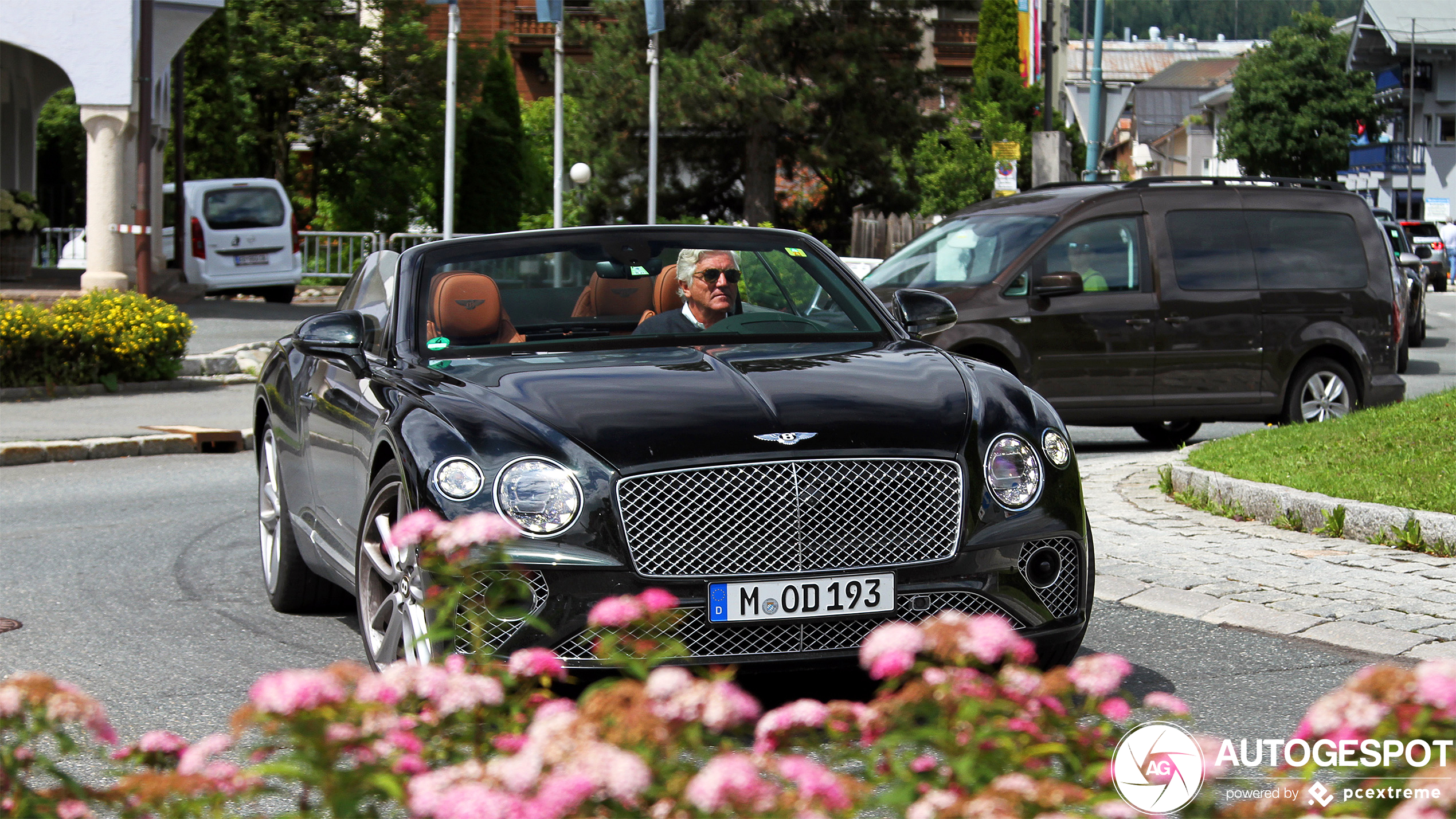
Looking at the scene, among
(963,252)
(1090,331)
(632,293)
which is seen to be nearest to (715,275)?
(632,293)

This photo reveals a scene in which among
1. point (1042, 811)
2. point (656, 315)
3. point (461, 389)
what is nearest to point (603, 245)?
point (656, 315)

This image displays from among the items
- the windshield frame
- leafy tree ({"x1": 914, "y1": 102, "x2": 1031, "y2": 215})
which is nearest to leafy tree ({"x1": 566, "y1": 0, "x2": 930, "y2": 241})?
leafy tree ({"x1": 914, "y1": 102, "x2": 1031, "y2": 215})

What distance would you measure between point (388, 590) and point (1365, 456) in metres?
6.21

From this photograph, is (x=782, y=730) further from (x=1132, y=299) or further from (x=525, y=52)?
(x=525, y=52)

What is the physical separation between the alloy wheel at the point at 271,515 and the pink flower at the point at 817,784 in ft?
17.2

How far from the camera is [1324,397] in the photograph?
12969mm

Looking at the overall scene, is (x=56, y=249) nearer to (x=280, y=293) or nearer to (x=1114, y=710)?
(x=280, y=293)

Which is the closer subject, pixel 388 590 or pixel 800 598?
pixel 800 598

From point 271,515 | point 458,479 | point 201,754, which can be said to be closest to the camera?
point 201,754

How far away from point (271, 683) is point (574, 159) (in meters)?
43.9

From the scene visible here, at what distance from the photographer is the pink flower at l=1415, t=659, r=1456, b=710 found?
7.02ft

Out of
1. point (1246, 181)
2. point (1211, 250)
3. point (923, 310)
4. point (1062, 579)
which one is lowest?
point (1062, 579)

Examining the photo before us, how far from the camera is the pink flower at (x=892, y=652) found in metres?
2.50

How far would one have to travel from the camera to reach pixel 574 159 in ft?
149
